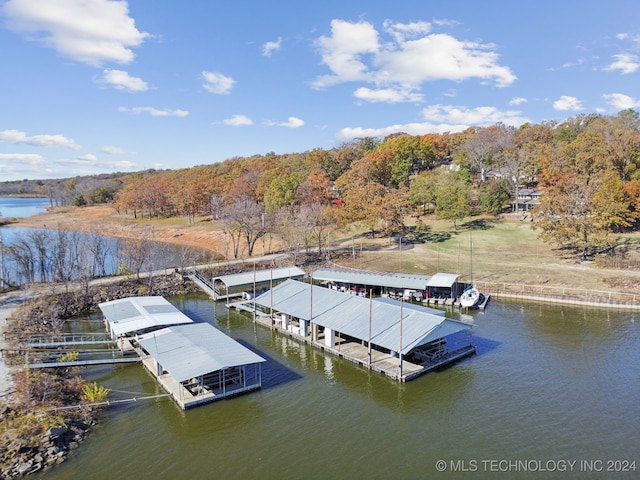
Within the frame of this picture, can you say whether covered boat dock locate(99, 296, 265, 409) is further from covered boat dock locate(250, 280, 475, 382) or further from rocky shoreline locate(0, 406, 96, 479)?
covered boat dock locate(250, 280, 475, 382)

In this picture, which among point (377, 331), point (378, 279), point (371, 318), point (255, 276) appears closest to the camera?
point (377, 331)

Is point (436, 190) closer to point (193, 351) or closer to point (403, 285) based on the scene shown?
point (403, 285)

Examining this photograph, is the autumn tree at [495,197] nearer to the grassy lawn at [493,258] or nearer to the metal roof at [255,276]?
the grassy lawn at [493,258]

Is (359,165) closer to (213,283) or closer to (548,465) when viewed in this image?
(213,283)

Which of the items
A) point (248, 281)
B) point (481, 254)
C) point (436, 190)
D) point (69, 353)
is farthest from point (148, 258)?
point (436, 190)

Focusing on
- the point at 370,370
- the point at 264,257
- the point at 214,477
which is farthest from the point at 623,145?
the point at 214,477

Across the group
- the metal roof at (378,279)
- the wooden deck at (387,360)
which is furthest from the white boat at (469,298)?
the wooden deck at (387,360)

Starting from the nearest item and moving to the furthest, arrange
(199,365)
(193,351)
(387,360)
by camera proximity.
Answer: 1. (199,365)
2. (193,351)
3. (387,360)
